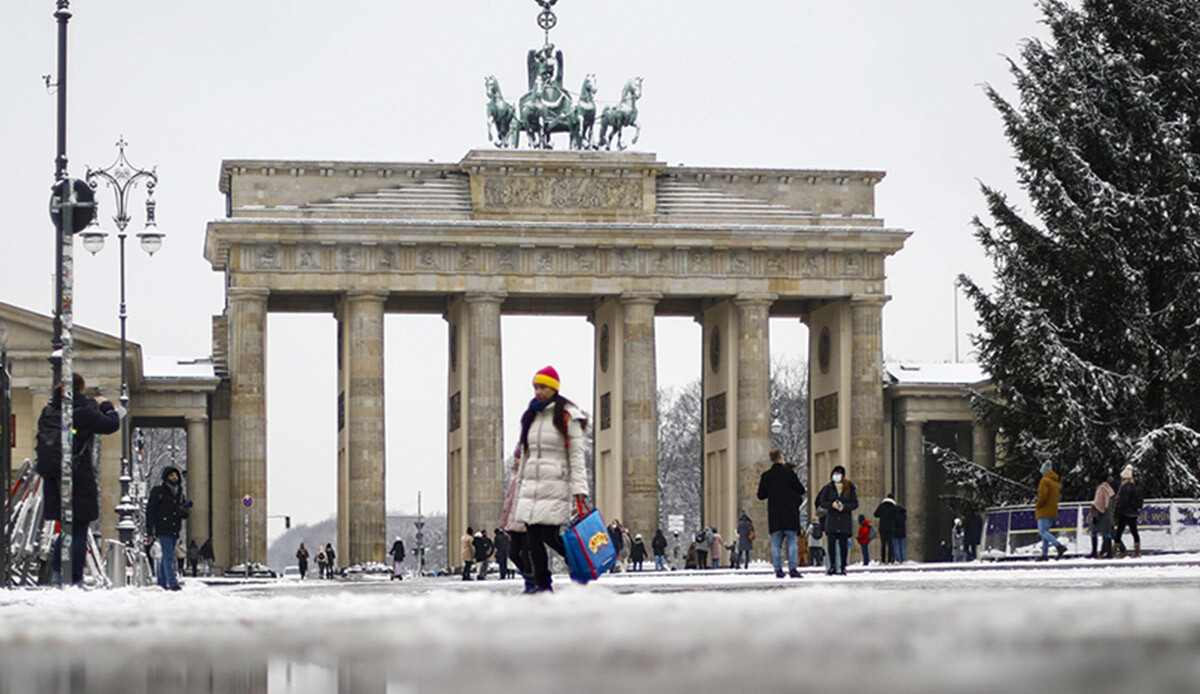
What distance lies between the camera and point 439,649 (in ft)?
25.0

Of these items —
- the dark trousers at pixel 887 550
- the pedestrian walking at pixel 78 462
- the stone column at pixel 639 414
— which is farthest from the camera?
the stone column at pixel 639 414

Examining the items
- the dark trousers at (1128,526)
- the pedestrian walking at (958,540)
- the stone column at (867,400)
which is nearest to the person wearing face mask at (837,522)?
the dark trousers at (1128,526)

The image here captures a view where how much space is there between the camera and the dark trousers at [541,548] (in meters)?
16.3

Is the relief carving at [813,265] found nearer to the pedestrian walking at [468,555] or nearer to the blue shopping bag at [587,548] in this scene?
the pedestrian walking at [468,555]

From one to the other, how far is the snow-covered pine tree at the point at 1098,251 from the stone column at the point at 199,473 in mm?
33946

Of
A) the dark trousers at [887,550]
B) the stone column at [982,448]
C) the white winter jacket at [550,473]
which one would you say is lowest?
the dark trousers at [887,550]

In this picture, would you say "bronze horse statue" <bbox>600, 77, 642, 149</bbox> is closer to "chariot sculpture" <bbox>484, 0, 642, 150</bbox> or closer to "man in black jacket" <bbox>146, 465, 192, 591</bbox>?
"chariot sculpture" <bbox>484, 0, 642, 150</bbox>

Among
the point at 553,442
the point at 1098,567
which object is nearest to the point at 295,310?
the point at 1098,567

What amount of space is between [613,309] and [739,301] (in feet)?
15.2

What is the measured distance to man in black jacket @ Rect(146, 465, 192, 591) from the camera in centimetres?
2823

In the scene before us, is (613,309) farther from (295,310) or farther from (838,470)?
(838,470)

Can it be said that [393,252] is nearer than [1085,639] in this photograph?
No

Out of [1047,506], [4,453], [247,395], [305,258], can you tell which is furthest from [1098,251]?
[247,395]

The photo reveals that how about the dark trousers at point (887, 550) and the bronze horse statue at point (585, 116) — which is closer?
the dark trousers at point (887, 550)
